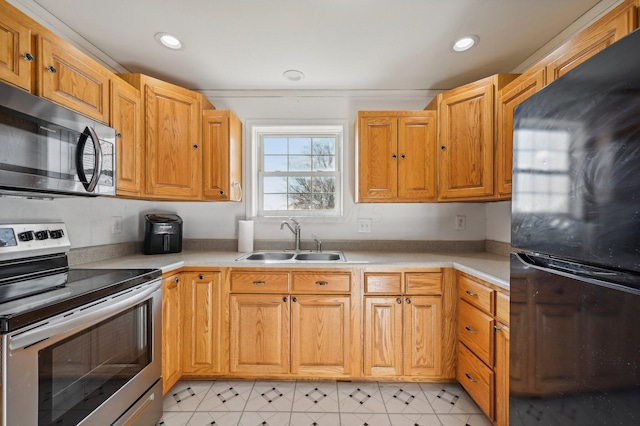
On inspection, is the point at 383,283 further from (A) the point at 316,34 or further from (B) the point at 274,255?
(A) the point at 316,34

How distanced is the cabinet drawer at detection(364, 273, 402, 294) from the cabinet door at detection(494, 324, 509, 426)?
2.03 ft

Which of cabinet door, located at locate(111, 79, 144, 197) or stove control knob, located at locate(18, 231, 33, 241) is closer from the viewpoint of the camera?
stove control knob, located at locate(18, 231, 33, 241)

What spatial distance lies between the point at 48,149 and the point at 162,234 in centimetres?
109

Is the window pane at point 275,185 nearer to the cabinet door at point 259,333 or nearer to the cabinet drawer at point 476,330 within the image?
the cabinet door at point 259,333

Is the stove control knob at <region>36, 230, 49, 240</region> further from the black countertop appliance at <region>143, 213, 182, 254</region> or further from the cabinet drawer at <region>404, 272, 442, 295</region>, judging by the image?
the cabinet drawer at <region>404, 272, 442, 295</region>

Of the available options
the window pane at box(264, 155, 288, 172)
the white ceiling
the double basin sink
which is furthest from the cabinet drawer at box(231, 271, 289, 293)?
the white ceiling

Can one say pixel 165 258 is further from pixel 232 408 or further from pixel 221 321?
pixel 232 408

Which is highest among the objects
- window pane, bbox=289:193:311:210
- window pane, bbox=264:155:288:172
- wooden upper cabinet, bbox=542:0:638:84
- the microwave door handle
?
wooden upper cabinet, bbox=542:0:638:84

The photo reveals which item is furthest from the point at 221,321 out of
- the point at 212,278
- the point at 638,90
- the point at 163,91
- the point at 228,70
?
the point at 638,90

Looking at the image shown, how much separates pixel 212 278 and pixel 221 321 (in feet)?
1.01

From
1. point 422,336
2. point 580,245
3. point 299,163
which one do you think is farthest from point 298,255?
point 580,245

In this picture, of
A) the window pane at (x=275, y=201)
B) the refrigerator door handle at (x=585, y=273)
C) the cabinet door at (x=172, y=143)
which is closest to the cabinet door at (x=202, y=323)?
the cabinet door at (x=172, y=143)

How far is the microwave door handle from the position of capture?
1.32 metres

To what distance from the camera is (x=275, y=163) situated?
2.65 metres
